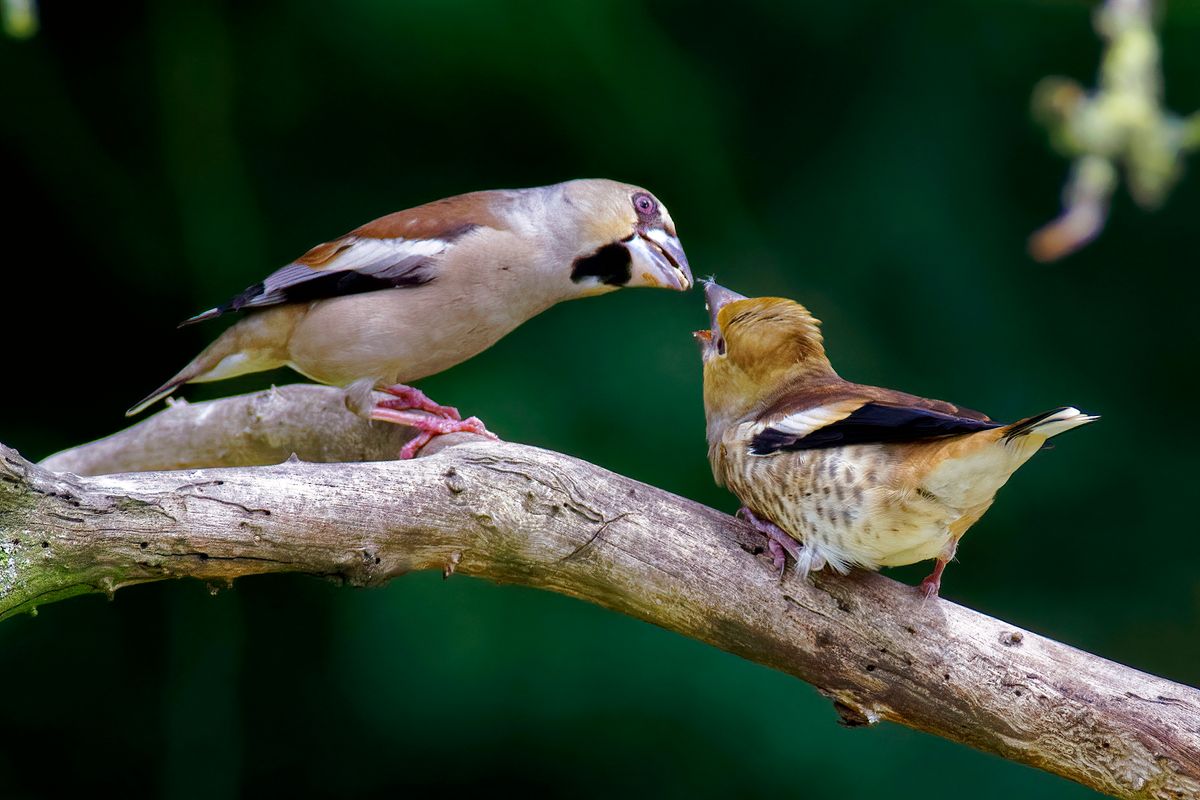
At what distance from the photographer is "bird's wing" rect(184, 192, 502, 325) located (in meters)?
2.49

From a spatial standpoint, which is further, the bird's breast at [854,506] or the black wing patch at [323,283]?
the black wing patch at [323,283]

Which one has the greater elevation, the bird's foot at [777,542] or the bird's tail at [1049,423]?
the bird's tail at [1049,423]

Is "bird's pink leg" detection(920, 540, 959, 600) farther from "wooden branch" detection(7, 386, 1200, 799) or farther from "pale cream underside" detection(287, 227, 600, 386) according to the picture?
"pale cream underside" detection(287, 227, 600, 386)

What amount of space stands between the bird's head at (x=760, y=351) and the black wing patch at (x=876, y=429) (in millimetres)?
181

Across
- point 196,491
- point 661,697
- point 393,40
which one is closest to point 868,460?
point 196,491

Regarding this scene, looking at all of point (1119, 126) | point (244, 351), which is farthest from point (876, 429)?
point (244, 351)

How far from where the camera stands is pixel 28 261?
365 centimetres

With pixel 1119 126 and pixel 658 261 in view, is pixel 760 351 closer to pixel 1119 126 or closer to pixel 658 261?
pixel 658 261

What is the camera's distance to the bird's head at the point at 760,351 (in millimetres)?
2139

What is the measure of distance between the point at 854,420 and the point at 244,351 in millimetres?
1456

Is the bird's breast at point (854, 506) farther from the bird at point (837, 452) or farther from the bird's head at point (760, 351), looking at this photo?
the bird's head at point (760, 351)

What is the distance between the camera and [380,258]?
2520 mm

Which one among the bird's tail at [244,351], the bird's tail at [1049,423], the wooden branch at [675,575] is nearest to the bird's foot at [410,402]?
the bird's tail at [244,351]

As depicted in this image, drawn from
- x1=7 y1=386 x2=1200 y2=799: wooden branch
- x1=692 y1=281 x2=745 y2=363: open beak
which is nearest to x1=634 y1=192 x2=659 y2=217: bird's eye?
x1=692 y1=281 x2=745 y2=363: open beak
